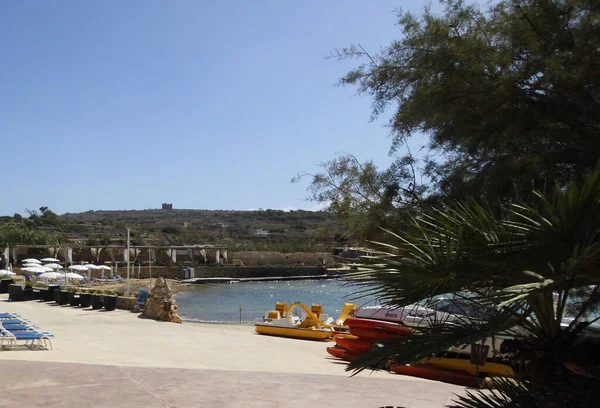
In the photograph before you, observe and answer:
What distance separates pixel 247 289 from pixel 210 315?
2679 centimetres

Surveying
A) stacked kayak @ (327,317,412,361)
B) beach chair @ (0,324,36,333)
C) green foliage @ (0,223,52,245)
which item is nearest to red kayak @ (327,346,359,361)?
stacked kayak @ (327,317,412,361)

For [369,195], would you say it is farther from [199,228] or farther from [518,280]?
[199,228]

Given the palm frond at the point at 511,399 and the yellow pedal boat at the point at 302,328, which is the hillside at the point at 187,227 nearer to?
the yellow pedal boat at the point at 302,328

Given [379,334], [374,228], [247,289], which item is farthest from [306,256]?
[374,228]

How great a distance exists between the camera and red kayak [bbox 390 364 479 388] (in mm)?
9570

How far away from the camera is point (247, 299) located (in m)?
47.1

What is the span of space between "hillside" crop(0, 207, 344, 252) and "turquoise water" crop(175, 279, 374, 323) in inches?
341

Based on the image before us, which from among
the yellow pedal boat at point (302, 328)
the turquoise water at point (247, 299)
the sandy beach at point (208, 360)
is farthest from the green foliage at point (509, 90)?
the turquoise water at point (247, 299)

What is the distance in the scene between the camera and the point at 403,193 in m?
5.93

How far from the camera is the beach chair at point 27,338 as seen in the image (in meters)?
11.1

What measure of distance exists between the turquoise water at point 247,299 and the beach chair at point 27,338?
1580 centimetres

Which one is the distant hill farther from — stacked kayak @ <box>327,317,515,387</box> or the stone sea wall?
stacked kayak @ <box>327,317,515,387</box>

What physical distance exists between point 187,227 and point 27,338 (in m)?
120

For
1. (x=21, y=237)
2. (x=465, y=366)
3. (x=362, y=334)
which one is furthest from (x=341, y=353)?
(x=21, y=237)
